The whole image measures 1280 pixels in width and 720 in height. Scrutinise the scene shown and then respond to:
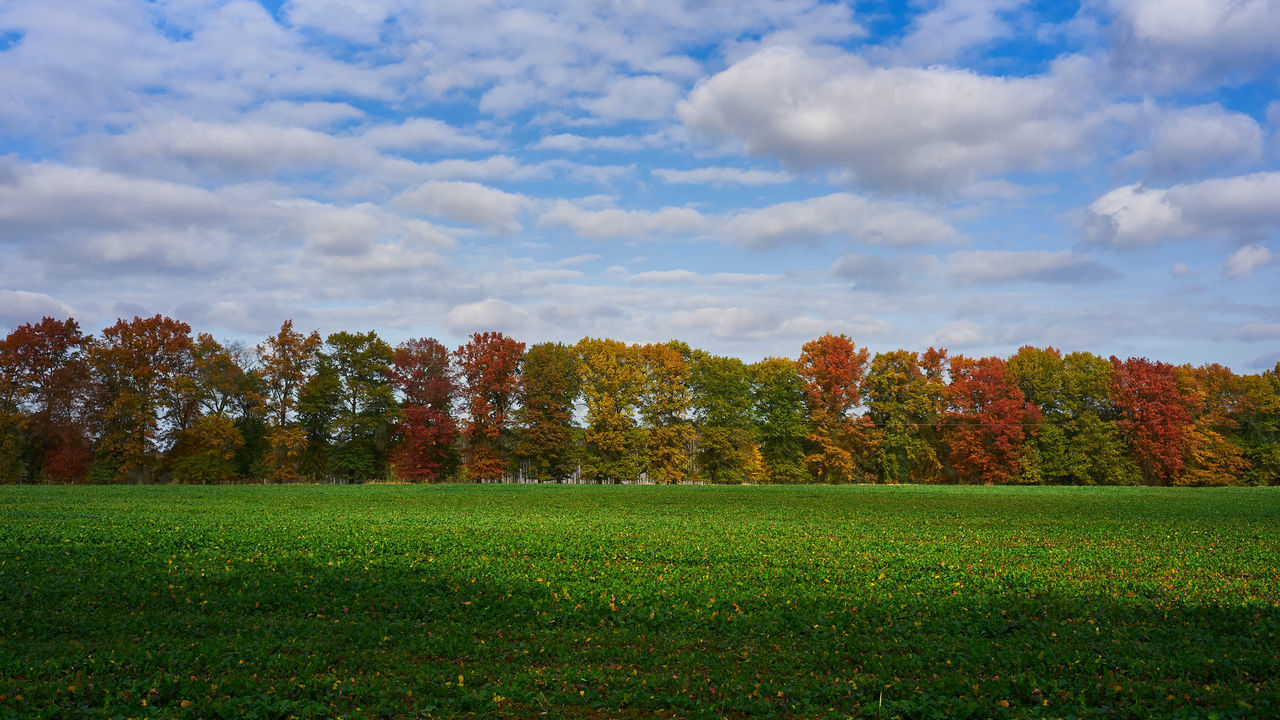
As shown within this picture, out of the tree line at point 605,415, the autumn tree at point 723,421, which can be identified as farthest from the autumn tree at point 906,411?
the autumn tree at point 723,421

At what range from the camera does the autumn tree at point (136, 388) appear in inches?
2114

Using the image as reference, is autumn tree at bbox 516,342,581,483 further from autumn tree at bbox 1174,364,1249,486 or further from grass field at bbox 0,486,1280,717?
autumn tree at bbox 1174,364,1249,486

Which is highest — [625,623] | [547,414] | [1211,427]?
[547,414]

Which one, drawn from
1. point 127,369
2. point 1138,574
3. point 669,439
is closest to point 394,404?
point 127,369

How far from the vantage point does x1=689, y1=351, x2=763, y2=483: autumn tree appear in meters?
66.4

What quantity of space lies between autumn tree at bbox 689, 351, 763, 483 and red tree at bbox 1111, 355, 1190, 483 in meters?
35.1

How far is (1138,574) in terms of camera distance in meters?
14.3

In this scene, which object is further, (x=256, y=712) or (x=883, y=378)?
(x=883, y=378)

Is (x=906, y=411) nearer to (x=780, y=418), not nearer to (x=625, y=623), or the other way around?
(x=780, y=418)

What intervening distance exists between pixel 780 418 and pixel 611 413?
Result: 16862mm

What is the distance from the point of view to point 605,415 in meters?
63.5

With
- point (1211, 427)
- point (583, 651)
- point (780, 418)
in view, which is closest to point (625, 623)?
point (583, 651)

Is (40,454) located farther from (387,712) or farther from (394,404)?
(387,712)

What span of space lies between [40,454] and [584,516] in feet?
166
